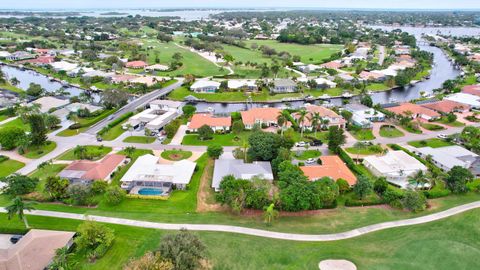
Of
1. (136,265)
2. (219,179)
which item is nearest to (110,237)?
(136,265)

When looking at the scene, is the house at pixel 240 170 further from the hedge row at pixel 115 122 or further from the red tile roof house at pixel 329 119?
the hedge row at pixel 115 122

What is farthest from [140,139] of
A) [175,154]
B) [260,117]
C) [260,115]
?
[260,115]

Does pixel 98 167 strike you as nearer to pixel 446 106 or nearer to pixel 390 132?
pixel 390 132

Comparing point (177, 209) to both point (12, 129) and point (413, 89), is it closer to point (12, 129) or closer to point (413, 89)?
point (12, 129)

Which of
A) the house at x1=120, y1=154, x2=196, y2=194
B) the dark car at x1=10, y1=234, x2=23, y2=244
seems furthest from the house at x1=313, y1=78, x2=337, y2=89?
the dark car at x1=10, y1=234, x2=23, y2=244

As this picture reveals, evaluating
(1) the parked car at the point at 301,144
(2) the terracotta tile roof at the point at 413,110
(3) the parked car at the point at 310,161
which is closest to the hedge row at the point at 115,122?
(1) the parked car at the point at 301,144
